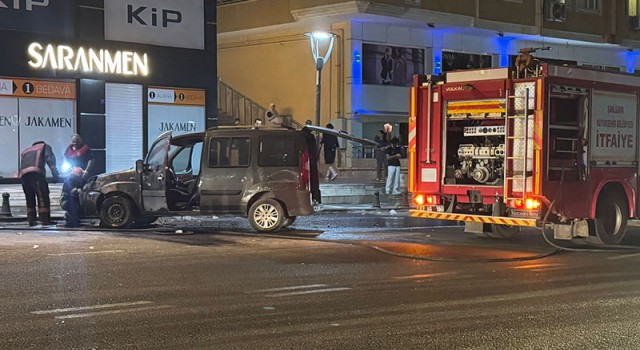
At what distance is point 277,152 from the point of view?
14070mm

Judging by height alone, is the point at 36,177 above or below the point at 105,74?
below

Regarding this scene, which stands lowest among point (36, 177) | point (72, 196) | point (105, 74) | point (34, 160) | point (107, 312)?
point (107, 312)

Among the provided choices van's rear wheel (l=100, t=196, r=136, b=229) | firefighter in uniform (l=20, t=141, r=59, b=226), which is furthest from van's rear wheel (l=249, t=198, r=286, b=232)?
firefighter in uniform (l=20, t=141, r=59, b=226)

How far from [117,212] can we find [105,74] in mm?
8007

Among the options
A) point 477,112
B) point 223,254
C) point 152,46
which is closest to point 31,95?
point 152,46

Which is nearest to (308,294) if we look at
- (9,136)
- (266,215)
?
(266,215)

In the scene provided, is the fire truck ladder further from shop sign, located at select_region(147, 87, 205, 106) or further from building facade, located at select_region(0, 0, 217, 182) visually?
shop sign, located at select_region(147, 87, 205, 106)

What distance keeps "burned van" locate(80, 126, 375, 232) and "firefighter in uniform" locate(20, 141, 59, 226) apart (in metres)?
1.42

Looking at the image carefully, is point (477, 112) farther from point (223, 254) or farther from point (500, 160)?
point (223, 254)

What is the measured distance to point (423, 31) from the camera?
3142 centimetres

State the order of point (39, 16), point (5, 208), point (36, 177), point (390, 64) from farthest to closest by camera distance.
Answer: point (390, 64), point (39, 16), point (5, 208), point (36, 177)

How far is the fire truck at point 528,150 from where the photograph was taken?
11703 millimetres

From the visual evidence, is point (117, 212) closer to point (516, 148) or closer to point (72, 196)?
point (72, 196)

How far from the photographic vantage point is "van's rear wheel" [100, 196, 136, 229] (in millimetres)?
14438
